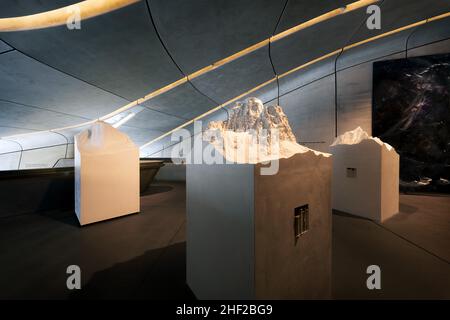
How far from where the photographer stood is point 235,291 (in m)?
1.21

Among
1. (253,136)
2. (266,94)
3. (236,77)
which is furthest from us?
(266,94)

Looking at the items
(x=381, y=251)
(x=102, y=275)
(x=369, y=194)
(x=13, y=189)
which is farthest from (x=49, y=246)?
(x=369, y=194)

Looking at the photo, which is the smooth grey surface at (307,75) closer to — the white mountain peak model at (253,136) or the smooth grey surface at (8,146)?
the white mountain peak model at (253,136)

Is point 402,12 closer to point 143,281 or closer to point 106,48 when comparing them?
point 106,48

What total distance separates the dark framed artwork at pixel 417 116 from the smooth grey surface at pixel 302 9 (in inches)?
157

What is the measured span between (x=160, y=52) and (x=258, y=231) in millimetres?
4000

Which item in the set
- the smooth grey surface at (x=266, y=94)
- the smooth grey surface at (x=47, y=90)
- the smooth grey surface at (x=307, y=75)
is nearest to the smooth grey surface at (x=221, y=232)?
the smooth grey surface at (x=47, y=90)

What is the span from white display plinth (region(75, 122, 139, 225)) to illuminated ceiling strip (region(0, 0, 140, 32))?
5.15 ft

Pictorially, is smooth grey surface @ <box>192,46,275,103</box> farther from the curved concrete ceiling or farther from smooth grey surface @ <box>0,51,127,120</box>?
smooth grey surface @ <box>0,51,127,120</box>

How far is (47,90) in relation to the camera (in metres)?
3.61

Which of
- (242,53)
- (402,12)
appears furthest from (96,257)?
(402,12)

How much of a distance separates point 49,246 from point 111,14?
139 inches

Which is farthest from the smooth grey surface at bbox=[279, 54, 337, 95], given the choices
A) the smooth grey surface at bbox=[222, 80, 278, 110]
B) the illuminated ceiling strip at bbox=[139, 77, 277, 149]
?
the illuminated ceiling strip at bbox=[139, 77, 277, 149]

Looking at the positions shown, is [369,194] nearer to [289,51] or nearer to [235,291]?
[235,291]
